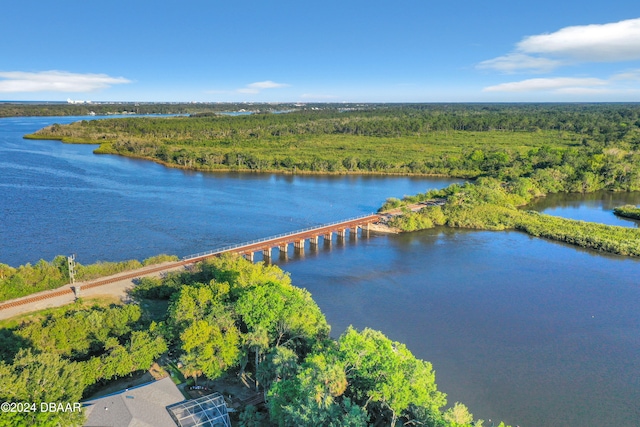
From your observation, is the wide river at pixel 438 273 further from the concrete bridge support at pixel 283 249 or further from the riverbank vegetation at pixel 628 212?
the riverbank vegetation at pixel 628 212

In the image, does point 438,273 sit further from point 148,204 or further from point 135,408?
point 148,204

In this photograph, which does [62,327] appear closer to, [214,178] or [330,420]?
[330,420]

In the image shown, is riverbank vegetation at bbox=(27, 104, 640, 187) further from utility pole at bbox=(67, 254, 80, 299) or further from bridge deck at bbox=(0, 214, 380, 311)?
utility pole at bbox=(67, 254, 80, 299)

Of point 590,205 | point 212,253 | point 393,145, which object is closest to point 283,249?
point 212,253

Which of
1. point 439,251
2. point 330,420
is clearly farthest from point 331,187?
point 330,420

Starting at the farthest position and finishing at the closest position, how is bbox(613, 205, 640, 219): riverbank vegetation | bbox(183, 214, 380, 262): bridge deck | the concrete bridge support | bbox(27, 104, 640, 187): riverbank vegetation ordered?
bbox(27, 104, 640, 187): riverbank vegetation → bbox(613, 205, 640, 219): riverbank vegetation → the concrete bridge support → bbox(183, 214, 380, 262): bridge deck

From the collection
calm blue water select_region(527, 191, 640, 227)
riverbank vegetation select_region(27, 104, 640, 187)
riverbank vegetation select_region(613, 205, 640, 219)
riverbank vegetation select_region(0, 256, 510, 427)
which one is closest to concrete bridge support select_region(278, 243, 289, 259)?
riverbank vegetation select_region(0, 256, 510, 427)
